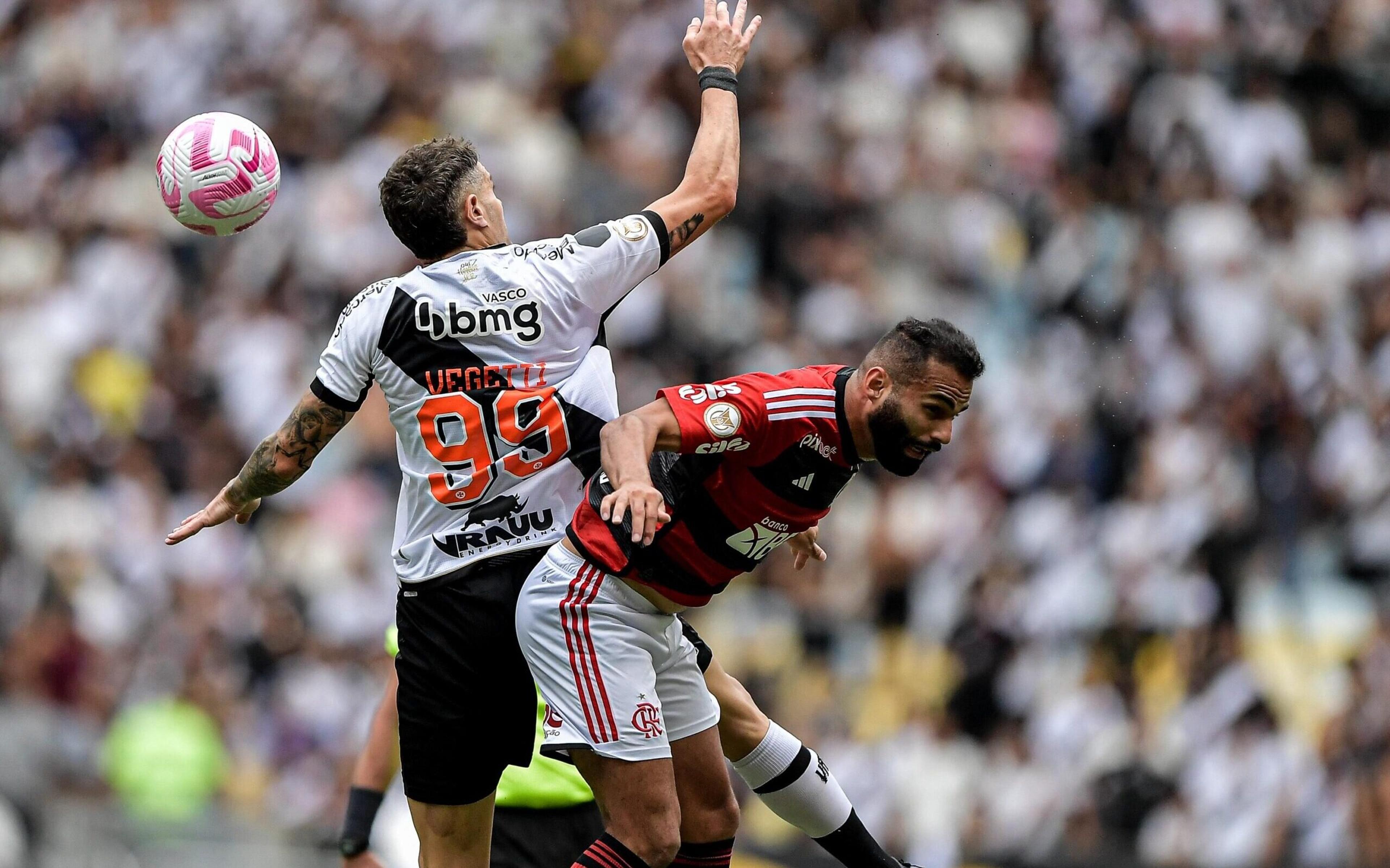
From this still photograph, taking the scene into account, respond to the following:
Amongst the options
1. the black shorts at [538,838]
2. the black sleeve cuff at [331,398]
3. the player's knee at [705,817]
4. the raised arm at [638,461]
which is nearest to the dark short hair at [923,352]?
the raised arm at [638,461]

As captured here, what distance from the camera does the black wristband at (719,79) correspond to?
6.32 metres

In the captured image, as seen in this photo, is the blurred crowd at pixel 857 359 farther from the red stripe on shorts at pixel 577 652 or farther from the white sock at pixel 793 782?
the red stripe on shorts at pixel 577 652

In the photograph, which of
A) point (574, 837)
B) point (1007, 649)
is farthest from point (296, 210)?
point (574, 837)

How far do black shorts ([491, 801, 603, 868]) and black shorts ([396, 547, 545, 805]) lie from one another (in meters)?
0.86

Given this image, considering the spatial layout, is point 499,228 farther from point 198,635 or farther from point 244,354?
point 244,354

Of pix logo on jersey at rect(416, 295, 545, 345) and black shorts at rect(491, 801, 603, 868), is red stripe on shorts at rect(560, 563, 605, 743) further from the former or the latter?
black shorts at rect(491, 801, 603, 868)

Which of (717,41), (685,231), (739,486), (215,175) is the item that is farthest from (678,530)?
(215,175)

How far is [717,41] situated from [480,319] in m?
1.28

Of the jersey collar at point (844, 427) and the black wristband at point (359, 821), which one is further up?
the jersey collar at point (844, 427)

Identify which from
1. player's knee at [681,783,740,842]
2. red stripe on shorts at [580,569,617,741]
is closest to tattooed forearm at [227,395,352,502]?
red stripe on shorts at [580,569,617,741]

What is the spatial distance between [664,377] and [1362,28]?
6.00 m

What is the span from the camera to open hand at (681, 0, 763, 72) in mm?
6414

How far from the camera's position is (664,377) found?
14539 mm

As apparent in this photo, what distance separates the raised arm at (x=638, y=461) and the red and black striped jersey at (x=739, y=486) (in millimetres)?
129
